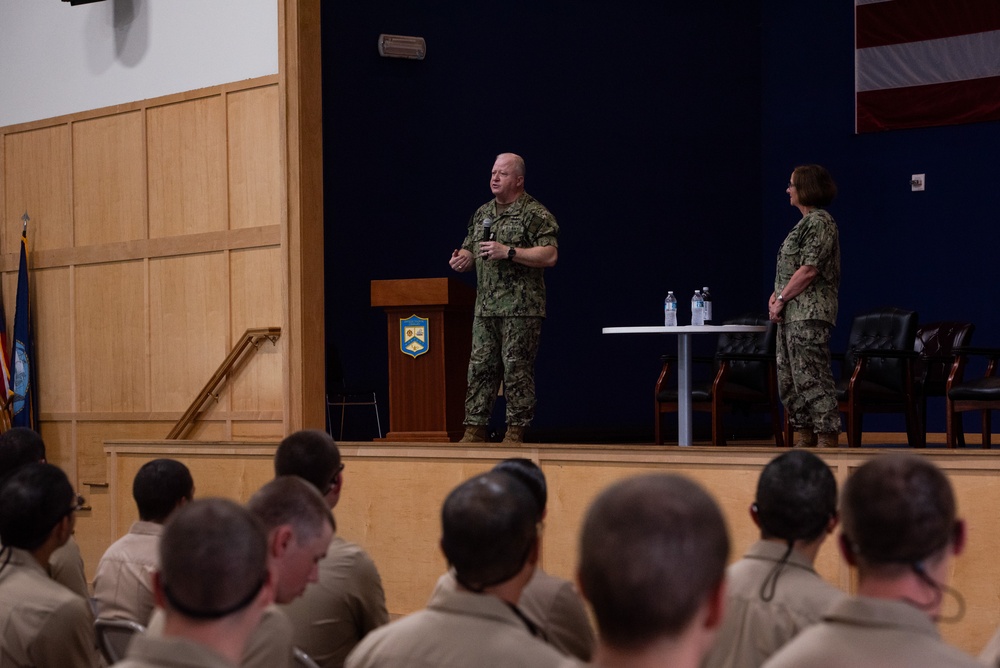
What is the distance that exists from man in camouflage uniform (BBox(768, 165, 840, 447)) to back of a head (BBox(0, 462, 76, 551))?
12.5ft

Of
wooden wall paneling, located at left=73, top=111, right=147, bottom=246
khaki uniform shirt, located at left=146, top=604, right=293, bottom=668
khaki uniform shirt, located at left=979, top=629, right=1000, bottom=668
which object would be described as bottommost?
khaki uniform shirt, located at left=146, top=604, right=293, bottom=668

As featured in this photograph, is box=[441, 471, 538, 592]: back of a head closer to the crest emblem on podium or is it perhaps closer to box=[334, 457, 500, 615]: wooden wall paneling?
box=[334, 457, 500, 615]: wooden wall paneling

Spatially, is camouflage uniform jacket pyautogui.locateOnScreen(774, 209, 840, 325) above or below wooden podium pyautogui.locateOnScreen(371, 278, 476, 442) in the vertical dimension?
above

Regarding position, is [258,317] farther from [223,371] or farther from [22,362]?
[22,362]

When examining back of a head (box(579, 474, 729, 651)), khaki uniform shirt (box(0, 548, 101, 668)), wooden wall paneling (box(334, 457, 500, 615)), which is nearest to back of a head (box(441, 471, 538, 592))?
back of a head (box(579, 474, 729, 651))

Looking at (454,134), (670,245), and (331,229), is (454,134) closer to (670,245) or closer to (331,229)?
(331,229)

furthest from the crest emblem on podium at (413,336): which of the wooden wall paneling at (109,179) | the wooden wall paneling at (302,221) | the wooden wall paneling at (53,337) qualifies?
the wooden wall paneling at (53,337)

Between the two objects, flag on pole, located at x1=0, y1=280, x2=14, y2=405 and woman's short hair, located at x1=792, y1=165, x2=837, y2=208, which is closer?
woman's short hair, located at x1=792, y1=165, x2=837, y2=208

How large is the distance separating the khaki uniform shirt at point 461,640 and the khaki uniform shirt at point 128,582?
149 centimetres

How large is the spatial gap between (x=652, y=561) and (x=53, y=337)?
8059 millimetres

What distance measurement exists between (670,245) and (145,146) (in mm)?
4352

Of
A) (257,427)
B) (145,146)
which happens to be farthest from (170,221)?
(257,427)

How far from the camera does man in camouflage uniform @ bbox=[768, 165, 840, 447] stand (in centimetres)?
575

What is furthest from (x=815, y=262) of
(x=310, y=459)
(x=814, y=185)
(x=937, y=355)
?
(x=310, y=459)
